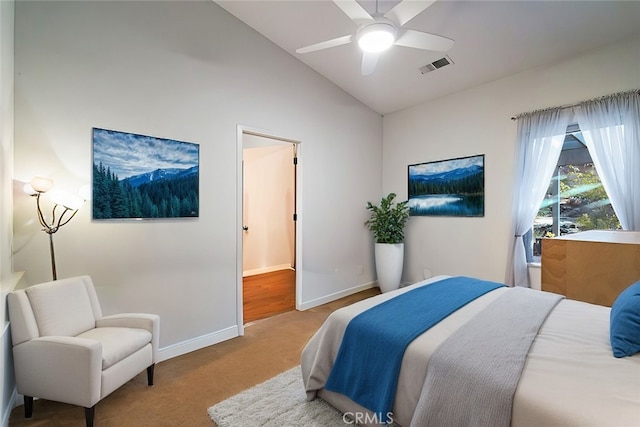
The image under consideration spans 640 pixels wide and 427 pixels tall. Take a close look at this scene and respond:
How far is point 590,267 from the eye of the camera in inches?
77.7

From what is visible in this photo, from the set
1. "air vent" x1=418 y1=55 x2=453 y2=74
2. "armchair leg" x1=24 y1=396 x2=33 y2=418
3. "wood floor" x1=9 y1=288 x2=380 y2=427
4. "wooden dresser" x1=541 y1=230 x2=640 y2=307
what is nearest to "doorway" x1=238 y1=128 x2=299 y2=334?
"wood floor" x1=9 y1=288 x2=380 y2=427

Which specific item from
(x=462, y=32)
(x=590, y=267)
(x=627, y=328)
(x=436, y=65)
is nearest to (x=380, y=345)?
(x=627, y=328)

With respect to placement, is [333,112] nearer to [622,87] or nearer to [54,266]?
[622,87]

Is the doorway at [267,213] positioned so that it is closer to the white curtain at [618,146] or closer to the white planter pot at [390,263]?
the white planter pot at [390,263]

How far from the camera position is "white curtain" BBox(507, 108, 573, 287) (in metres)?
3.09

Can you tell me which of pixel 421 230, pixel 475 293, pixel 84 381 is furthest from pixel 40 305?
pixel 421 230

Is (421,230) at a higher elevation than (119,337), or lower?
higher

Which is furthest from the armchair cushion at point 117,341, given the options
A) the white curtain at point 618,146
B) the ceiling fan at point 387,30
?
the white curtain at point 618,146

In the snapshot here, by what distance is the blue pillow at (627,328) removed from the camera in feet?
3.97

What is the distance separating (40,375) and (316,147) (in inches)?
128

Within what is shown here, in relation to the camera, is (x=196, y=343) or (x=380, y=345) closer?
(x=380, y=345)

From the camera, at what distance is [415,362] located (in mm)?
1332

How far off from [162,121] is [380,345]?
2504mm

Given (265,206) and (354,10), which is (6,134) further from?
(265,206)
